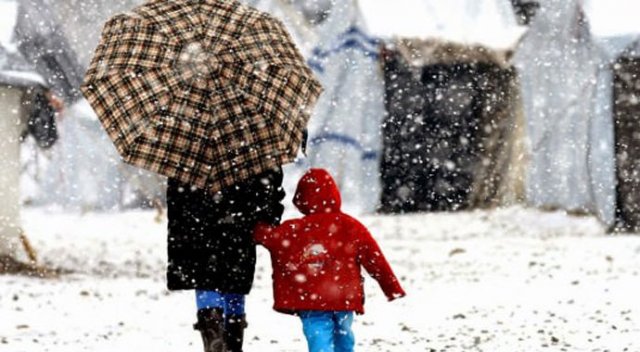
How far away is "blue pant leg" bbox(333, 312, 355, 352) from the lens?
3.89 m

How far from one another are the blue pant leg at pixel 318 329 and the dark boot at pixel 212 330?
1.23ft

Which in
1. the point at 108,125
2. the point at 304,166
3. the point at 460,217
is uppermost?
the point at 108,125

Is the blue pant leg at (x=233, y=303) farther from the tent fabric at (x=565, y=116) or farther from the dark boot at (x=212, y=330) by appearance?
the tent fabric at (x=565, y=116)

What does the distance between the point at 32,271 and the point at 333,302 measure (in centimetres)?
624

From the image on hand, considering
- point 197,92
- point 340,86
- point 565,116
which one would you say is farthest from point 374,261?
point 340,86

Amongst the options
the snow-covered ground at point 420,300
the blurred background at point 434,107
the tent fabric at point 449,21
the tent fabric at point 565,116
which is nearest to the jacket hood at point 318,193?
the snow-covered ground at point 420,300

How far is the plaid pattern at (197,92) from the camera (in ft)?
12.9

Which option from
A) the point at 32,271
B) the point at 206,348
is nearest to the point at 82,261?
the point at 32,271

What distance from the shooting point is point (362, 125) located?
50.1 ft

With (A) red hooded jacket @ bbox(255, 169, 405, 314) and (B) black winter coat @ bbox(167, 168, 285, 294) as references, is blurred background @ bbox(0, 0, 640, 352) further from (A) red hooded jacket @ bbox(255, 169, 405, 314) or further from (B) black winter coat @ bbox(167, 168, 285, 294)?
(A) red hooded jacket @ bbox(255, 169, 405, 314)

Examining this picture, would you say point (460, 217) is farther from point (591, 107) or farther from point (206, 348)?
point (206, 348)

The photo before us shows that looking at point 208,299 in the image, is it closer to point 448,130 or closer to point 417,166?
point 417,166

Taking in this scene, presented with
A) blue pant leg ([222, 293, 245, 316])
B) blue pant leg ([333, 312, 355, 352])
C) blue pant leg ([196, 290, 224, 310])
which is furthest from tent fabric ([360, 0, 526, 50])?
blue pant leg ([333, 312, 355, 352])

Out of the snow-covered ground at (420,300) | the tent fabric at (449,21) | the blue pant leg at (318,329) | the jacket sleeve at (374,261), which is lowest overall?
the snow-covered ground at (420,300)
